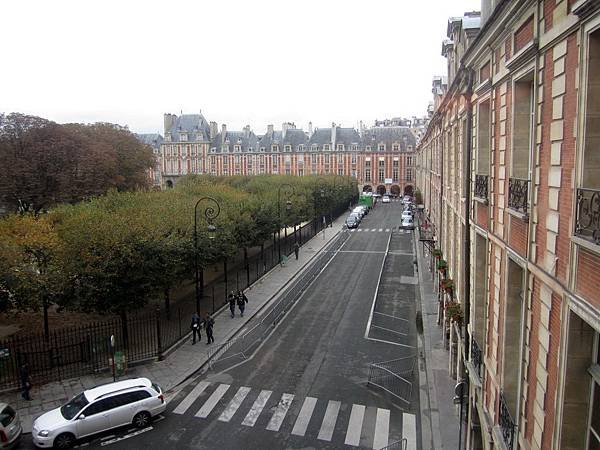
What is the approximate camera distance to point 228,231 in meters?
26.6

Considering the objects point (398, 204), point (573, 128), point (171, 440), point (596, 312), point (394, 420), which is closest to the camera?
point (596, 312)

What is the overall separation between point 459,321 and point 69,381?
44.2ft

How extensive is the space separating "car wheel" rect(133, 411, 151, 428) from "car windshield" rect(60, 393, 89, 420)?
4.85ft

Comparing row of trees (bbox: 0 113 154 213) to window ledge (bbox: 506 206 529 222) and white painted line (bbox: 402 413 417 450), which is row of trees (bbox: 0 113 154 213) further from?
window ledge (bbox: 506 206 529 222)

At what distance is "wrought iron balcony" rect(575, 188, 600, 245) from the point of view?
4.45 m

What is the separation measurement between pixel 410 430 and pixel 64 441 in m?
9.65

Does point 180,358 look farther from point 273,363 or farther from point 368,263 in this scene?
point 368,263

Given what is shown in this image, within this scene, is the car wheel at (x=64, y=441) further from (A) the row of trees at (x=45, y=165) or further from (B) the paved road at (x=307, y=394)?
(A) the row of trees at (x=45, y=165)

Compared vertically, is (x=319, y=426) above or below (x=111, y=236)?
below

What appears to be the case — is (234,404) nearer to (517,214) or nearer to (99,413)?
(99,413)

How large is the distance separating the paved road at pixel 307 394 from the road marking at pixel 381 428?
0.03 metres

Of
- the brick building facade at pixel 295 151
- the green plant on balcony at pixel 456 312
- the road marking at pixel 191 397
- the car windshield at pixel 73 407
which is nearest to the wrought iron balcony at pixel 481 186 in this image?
the green plant on balcony at pixel 456 312

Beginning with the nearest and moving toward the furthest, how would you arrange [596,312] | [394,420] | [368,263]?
[596,312] < [394,420] < [368,263]

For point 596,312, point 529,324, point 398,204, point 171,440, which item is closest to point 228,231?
point 171,440
